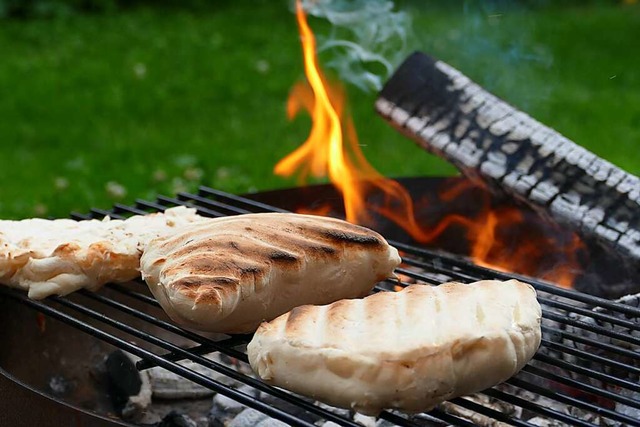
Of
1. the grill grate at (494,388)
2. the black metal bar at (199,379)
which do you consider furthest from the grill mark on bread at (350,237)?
the black metal bar at (199,379)

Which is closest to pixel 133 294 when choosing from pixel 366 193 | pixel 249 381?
→ pixel 249 381

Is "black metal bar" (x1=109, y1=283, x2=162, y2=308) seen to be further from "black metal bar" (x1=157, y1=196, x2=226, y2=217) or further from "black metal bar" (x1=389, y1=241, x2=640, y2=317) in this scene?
"black metal bar" (x1=389, y1=241, x2=640, y2=317)

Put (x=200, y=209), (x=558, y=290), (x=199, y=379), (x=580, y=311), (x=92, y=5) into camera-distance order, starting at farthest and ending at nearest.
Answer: (x=92, y=5) → (x=200, y=209) → (x=558, y=290) → (x=580, y=311) → (x=199, y=379)

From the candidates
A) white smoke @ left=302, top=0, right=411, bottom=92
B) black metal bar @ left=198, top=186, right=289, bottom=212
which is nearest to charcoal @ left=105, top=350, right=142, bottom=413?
black metal bar @ left=198, top=186, right=289, bottom=212

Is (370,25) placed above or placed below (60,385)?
above

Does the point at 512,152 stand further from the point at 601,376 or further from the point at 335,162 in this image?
the point at 601,376

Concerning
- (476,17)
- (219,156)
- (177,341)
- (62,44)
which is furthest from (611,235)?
(62,44)

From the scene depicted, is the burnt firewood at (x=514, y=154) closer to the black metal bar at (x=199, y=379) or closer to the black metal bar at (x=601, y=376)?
the black metal bar at (x=601, y=376)
